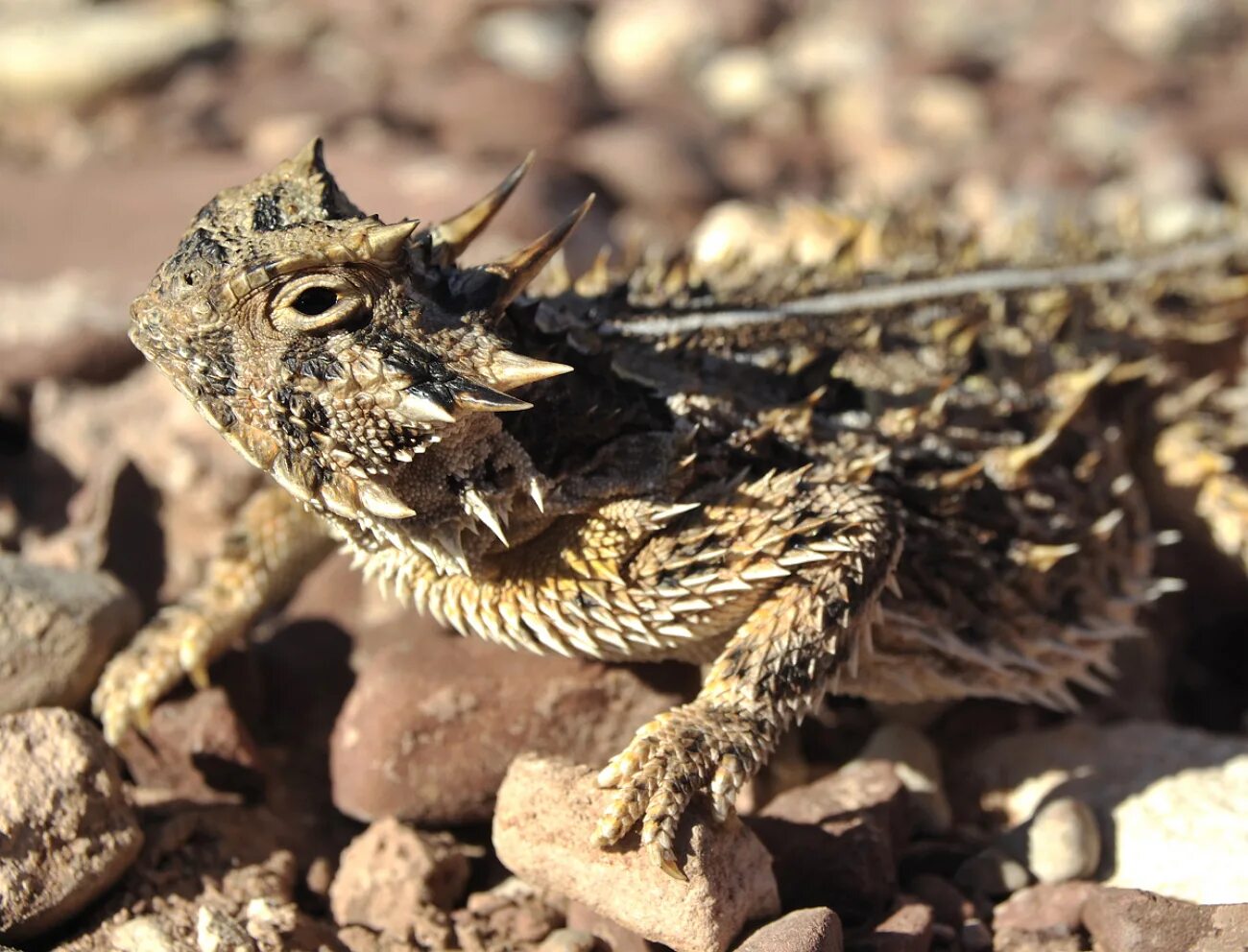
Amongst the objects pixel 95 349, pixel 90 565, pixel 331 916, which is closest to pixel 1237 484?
pixel 331 916

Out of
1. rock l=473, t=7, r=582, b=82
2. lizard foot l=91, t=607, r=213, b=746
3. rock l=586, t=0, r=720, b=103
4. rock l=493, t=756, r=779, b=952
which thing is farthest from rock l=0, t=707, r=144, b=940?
rock l=586, t=0, r=720, b=103

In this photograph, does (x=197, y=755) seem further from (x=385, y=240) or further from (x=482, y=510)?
(x=385, y=240)

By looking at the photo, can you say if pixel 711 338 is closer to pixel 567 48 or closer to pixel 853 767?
pixel 853 767

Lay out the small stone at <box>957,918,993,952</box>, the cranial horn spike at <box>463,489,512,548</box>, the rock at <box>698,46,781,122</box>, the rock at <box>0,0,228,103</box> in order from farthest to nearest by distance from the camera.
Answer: the rock at <box>698,46,781,122</box> < the rock at <box>0,0,228,103</box> < the small stone at <box>957,918,993,952</box> < the cranial horn spike at <box>463,489,512,548</box>

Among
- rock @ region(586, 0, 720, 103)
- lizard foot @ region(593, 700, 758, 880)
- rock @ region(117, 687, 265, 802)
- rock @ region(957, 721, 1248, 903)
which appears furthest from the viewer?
rock @ region(586, 0, 720, 103)

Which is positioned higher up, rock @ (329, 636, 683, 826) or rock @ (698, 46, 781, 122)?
rock @ (698, 46, 781, 122)

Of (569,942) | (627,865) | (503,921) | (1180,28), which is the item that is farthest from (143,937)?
(1180,28)

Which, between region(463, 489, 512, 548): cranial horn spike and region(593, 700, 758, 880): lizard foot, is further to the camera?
region(463, 489, 512, 548): cranial horn spike

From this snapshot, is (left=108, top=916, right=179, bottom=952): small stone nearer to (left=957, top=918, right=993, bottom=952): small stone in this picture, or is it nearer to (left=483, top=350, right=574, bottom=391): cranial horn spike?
(left=483, top=350, right=574, bottom=391): cranial horn spike
